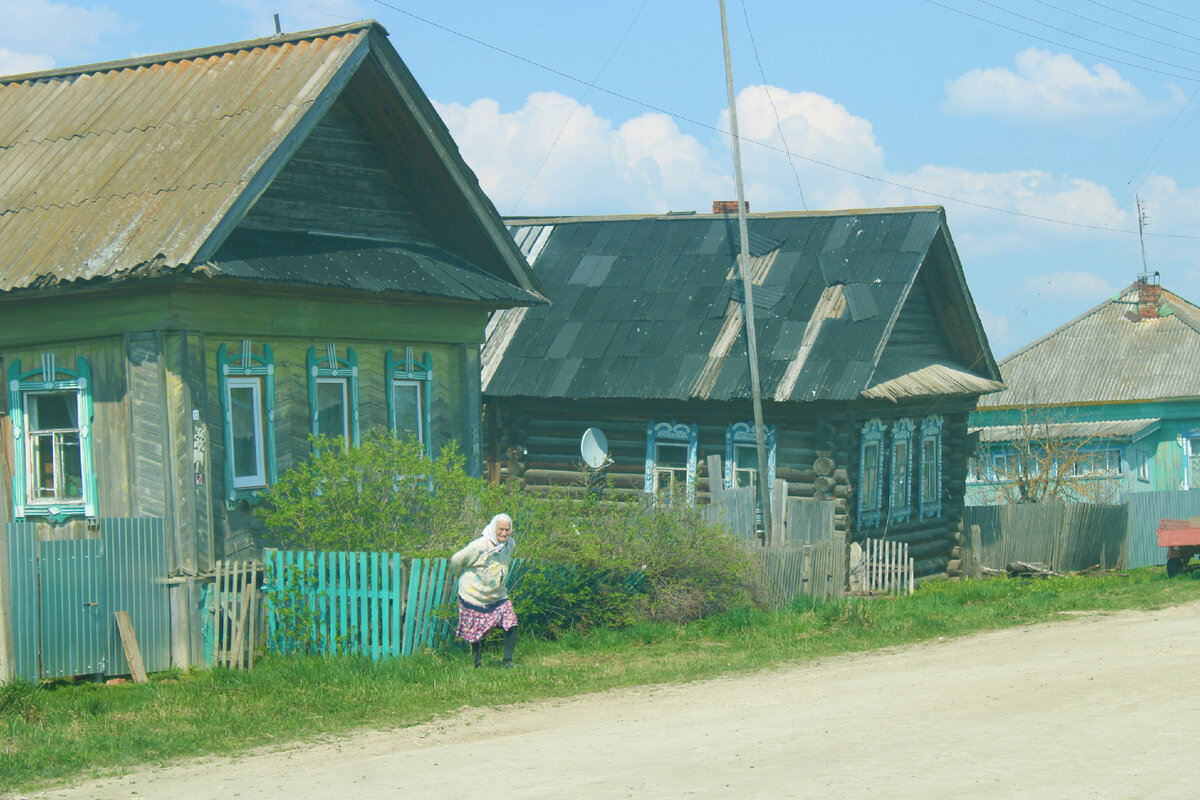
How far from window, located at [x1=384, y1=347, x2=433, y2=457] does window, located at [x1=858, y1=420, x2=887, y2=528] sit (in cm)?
766

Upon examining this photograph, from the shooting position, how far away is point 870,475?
21.2m

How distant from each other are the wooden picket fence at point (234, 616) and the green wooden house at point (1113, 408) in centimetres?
2130

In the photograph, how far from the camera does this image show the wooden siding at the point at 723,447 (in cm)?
2033

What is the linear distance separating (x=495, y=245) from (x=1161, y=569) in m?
14.9

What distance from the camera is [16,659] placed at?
11.1 metres

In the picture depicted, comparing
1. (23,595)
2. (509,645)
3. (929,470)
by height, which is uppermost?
(23,595)

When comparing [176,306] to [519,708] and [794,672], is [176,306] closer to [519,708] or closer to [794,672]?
[519,708]

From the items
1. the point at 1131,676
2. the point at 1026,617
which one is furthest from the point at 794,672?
the point at 1026,617

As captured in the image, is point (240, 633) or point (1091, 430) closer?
point (240, 633)

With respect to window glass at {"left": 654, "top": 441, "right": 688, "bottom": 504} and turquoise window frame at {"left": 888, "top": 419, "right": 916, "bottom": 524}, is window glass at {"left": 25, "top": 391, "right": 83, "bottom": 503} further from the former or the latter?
turquoise window frame at {"left": 888, "top": 419, "right": 916, "bottom": 524}

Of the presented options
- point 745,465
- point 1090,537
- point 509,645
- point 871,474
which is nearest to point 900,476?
point 871,474

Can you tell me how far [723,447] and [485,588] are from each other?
9.96 metres

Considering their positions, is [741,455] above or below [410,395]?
below

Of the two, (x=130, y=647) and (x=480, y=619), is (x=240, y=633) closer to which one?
(x=130, y=647)
